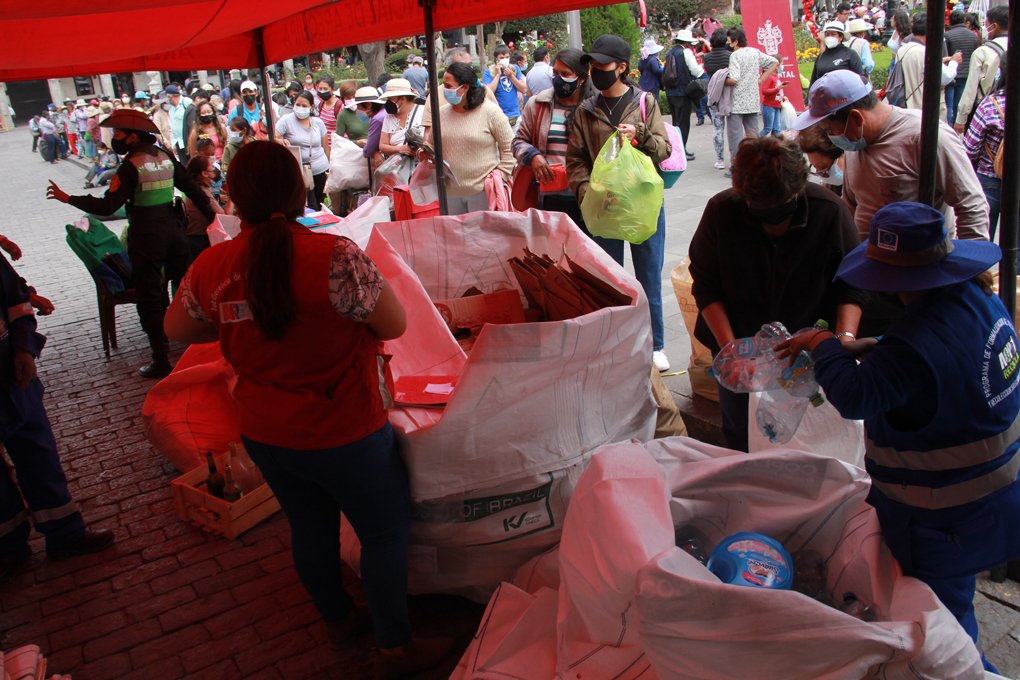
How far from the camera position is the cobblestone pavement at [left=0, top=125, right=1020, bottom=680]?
280 cm

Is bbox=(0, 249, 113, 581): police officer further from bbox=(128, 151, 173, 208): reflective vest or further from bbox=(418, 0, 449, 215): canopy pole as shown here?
bbox=(418, 0, 449, 215): canopy pole

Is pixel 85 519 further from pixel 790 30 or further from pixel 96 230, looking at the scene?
pixel 790 30

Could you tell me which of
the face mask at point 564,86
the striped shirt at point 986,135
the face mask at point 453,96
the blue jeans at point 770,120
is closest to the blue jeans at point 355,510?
the face mask at point 564,86

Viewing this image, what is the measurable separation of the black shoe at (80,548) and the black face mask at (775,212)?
300 centimetres

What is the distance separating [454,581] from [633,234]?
2085 mm

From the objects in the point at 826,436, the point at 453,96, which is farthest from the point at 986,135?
the point at 453,96

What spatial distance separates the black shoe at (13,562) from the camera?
344 centimetres

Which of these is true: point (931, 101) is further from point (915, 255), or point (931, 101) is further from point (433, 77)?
point (433, 77)

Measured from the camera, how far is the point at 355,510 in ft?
7.88

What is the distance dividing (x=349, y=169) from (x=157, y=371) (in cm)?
261

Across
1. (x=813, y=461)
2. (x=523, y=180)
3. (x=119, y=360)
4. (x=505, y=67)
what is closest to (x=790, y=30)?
(x=505, y=67)

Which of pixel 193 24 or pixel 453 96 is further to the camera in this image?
pixel 453 96

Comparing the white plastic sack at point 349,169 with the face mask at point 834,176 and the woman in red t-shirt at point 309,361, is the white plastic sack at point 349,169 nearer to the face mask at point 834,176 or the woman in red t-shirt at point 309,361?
the face mask at point 834,176

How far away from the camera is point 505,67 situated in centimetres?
1210
